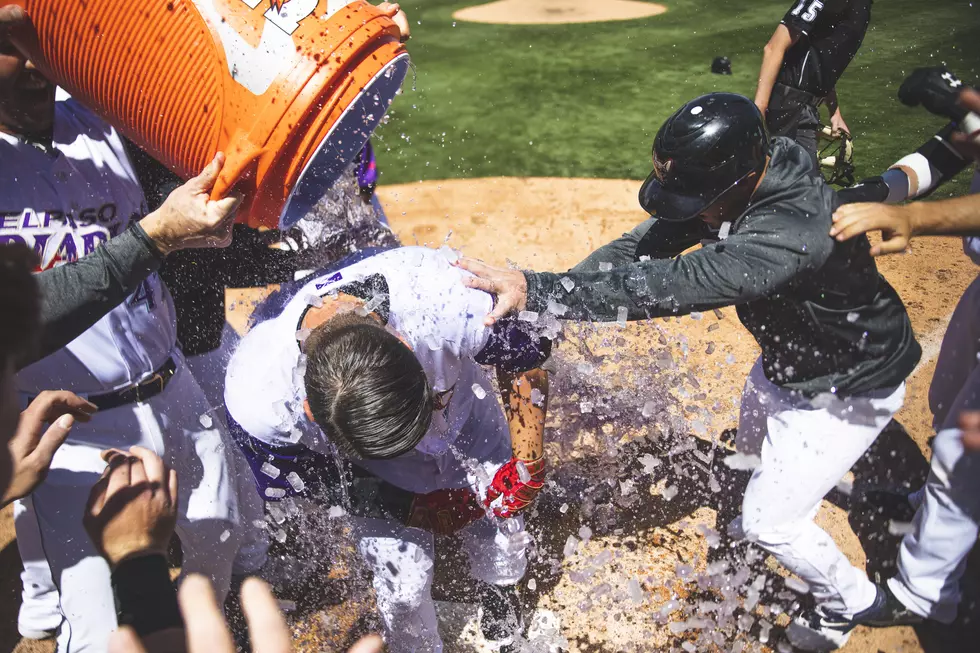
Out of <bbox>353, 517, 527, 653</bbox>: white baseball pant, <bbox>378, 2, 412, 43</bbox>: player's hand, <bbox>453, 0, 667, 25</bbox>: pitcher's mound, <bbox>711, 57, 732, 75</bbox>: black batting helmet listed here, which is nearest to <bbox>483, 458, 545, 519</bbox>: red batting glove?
<bbox>353, 517, 527, 653</bbox>: white baseball pant

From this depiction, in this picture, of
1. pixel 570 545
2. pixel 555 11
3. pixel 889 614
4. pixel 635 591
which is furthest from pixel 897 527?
pixel 555 11

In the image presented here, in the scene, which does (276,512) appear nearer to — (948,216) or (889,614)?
(889,614)

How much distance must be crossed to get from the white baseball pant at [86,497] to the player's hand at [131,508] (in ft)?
1.88

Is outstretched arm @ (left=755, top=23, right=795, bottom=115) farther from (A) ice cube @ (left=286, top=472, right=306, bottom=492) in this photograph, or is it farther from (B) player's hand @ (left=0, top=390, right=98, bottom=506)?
(B) player's hand @ (left=0, top=390, right=98, bottom=506)

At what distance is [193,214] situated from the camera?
1.69 m

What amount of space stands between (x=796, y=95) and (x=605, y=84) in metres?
3.64

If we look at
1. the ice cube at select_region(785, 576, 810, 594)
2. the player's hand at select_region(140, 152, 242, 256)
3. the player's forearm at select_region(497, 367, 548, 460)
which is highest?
the player's hand at select_region(140, 152, 242, 256)

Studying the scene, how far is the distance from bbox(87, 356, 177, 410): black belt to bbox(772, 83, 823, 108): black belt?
3.35 m

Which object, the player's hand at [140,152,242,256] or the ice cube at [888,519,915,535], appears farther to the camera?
the ice cube at [888,519,915,535]

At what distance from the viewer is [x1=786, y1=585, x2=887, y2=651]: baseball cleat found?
96.0 inches

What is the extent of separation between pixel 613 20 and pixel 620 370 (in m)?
7.01

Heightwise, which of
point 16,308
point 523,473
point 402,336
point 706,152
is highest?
point 16,308

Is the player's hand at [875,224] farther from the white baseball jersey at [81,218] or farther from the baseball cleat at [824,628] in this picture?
the white baseball jersey at [81,218]

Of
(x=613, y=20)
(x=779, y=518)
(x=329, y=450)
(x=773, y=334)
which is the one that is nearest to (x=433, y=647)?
(x=329, y=450)
